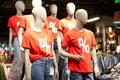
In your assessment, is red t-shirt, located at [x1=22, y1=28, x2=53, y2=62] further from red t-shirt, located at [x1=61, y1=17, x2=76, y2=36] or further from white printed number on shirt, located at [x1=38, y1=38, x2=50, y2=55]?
red t-shirt, located at [x1=61, y1=17, x2=76, y2=36]

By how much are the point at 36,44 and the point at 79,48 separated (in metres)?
0.65

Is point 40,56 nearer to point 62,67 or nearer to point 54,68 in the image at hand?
point 54,68

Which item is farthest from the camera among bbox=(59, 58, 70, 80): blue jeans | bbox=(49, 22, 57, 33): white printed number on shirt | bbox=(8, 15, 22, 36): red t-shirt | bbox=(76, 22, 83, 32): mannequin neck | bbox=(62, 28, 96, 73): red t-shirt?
bbox=(8, 15, 22, 36): red t-shirt

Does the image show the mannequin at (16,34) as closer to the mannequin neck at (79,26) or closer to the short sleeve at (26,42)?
the short sleeve at (26,42)

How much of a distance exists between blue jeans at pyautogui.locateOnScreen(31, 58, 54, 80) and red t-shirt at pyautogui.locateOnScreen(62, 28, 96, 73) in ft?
1.18

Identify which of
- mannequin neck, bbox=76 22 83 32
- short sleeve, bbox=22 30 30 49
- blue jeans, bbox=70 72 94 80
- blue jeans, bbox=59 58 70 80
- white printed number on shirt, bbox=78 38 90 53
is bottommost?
blue jeans, bbox=59 58 70 80

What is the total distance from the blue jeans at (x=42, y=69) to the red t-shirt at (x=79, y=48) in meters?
0.36

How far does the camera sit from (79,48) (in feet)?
16.3

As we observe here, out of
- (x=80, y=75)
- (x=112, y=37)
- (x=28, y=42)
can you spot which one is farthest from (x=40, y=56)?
(x=112, y=37)

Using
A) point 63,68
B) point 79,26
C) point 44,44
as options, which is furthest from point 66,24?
point 44,44

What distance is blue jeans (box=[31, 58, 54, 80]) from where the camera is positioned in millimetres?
4672

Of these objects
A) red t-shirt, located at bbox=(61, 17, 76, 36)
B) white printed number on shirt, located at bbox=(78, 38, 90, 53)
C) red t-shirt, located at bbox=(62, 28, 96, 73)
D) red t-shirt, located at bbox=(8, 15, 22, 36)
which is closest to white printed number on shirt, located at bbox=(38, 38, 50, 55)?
red t-shirt, located at bbox=(62, 28, 96, 73)

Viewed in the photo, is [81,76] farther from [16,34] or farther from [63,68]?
[16,34]

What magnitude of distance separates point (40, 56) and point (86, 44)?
741mm
